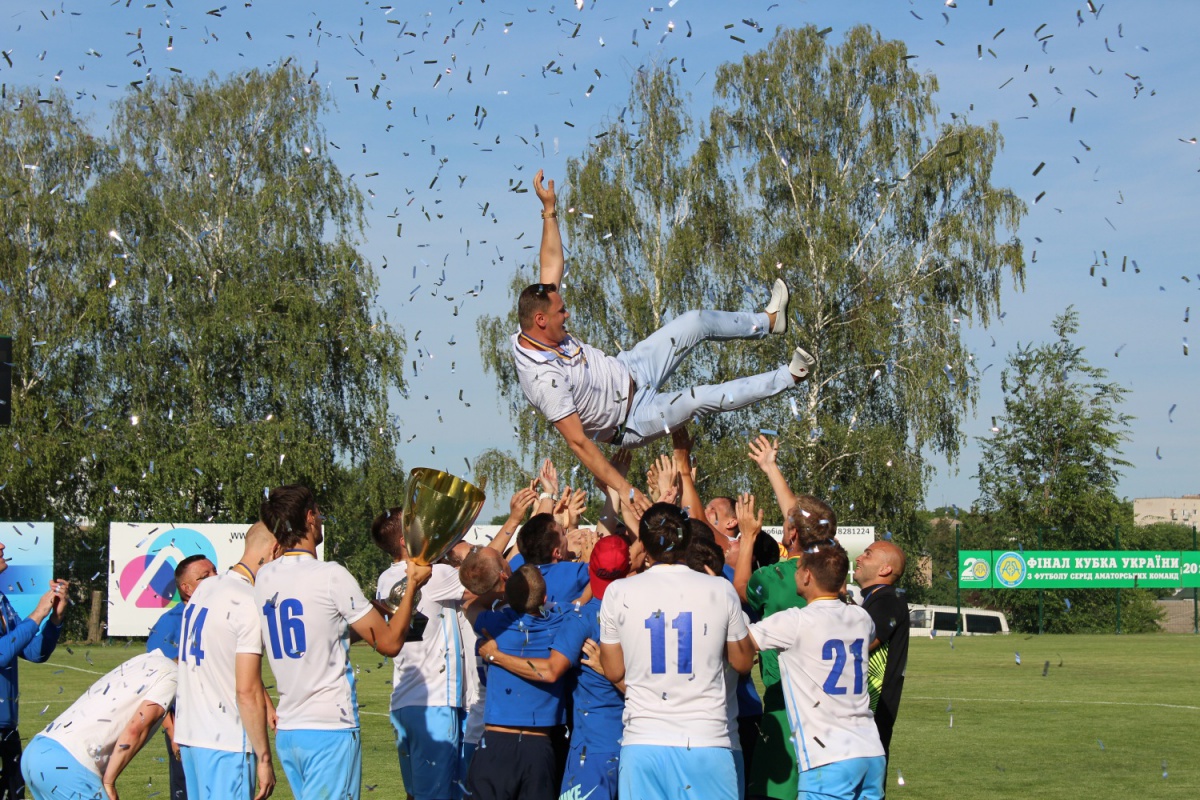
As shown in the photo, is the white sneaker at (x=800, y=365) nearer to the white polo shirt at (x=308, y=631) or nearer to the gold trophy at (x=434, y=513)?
the gold trophy at (x=434, y=513)

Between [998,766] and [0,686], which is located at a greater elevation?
[0,686]

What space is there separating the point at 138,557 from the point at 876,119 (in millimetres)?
20252

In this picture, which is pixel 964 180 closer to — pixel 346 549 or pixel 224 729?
pixel 346 549

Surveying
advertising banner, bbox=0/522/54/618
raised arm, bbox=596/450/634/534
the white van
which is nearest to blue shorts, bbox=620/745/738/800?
raised arm, bbox=596/450/634/534

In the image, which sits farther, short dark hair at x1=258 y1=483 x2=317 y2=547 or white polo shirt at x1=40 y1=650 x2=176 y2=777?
white polo shirt at x1=40 y1=650 x2=176 y2=777

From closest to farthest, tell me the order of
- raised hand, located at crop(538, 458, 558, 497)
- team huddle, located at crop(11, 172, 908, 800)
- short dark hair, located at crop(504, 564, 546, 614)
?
Result: team huddle, located at crop(11, 172, 908, 800), short dark hair, located at crop(504, 564, 546, 614), raised hand, located at crop(538, 458, 558, 497)

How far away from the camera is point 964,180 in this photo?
1344 inches

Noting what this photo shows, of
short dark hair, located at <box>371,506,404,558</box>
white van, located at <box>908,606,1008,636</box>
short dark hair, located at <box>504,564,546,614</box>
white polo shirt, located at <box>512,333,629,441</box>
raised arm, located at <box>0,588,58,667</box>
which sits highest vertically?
white polo shirt, located at <box>512,333,629,441</box>

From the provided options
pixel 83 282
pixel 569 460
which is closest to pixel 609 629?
pixel 569 460

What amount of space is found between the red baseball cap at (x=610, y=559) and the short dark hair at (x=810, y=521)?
2.68 ft

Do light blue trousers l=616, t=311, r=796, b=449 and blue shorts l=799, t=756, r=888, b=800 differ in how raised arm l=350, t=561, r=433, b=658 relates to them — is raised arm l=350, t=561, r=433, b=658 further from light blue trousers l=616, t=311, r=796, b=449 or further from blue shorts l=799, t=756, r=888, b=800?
light blue trousers l=616, t=311, r=796, b=449

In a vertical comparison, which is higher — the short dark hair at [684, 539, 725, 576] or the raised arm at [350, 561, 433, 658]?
the short dark hair at [684, 539, 725, 576]

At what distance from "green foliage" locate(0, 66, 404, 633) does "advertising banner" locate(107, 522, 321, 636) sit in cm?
522

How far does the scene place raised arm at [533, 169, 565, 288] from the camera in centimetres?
759
